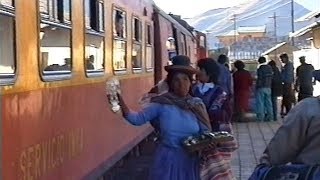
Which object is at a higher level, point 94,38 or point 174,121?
point 94,38

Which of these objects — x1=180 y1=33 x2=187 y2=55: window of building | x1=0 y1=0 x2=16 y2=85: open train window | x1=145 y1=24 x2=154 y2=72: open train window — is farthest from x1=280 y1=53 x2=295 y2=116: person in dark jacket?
x1=0 y1=0 x2=16 y2=85: open train window

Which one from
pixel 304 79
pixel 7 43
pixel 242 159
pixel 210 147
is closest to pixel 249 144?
pixel 242 159

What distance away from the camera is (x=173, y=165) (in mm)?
6004

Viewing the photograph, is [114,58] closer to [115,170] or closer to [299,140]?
[115,170]

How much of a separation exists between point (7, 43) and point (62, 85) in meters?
1.45

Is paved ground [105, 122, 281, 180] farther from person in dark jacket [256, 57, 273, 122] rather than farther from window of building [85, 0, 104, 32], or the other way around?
window of building [85, 0, 104, 32]

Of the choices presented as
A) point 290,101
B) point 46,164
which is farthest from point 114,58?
point 290,101

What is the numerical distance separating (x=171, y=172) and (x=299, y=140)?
2.26 m

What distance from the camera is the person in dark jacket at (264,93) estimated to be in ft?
61.3

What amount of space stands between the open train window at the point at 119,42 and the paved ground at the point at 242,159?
5.01ft

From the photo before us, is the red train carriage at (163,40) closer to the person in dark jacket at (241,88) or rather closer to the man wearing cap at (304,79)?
the person in dark jacket at (241,88)

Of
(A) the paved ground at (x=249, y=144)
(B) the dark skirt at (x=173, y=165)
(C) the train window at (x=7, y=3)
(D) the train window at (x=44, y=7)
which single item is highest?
(D) the train window at (x=44, y=7)

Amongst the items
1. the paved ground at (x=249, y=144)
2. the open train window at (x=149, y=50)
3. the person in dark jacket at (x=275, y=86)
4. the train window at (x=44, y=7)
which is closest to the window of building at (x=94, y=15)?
the train window at (x=44, y=7)

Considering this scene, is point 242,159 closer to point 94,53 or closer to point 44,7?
point 94,53
